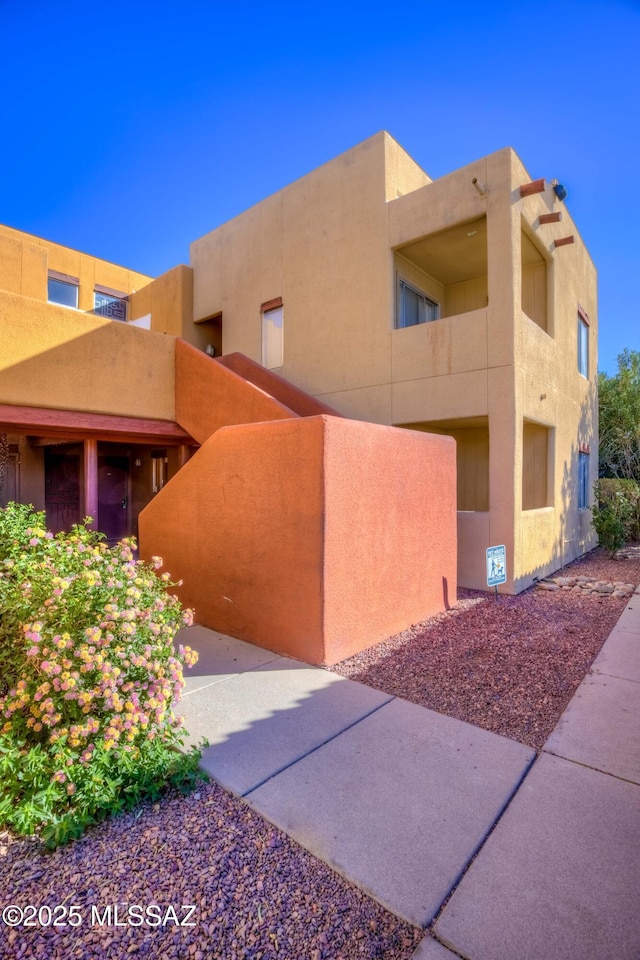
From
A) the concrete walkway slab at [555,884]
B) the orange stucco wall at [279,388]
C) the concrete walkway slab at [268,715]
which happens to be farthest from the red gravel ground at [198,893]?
the orange stucco wall at [279,388]

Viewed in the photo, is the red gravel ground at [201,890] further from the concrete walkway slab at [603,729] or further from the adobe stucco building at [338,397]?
the adobe stucco building at [338,397]

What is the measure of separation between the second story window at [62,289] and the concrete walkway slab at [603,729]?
15700mm

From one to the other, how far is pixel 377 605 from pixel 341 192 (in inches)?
356

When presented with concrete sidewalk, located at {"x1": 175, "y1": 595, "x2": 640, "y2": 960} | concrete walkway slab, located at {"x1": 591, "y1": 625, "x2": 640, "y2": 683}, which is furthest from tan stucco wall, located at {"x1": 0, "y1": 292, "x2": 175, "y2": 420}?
concrete walkway slab, located at {"x1": 591, "y1": 625, "x2": 640, "y2": 683}

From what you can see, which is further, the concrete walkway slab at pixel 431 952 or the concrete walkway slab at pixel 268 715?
the concrete walkway slab at pixel 268 715

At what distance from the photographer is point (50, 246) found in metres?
14.5

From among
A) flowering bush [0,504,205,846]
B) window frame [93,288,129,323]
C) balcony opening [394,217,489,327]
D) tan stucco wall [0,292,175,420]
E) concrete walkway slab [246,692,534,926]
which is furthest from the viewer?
window frame [93,288,129,323]

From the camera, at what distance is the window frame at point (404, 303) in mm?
9672

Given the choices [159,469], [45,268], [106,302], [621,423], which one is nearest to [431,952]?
[159,469]

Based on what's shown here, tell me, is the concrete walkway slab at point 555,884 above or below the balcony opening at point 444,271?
below

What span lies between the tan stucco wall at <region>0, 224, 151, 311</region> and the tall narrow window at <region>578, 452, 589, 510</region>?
597 inches

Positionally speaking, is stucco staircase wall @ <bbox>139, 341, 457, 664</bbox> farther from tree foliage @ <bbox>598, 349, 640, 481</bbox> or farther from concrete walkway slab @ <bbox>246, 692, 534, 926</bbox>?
tree foliage @ <bbox>598, 349, 640, 481</bbox>

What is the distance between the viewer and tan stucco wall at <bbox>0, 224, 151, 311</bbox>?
12266 mm

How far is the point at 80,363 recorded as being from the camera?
26.7 feet
